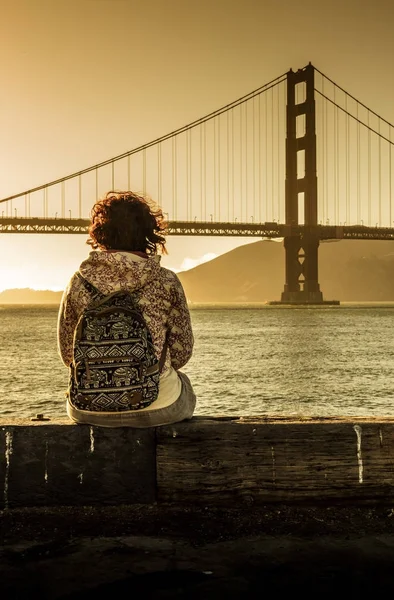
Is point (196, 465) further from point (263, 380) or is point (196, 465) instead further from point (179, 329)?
point (263, 380)

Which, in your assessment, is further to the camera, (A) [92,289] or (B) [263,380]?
(B) [263,380]

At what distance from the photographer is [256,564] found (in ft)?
7.89

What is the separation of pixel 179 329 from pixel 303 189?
67.6 meters

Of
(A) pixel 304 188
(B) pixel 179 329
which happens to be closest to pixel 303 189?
(A) pixel 304 188

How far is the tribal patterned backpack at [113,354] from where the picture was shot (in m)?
2.71

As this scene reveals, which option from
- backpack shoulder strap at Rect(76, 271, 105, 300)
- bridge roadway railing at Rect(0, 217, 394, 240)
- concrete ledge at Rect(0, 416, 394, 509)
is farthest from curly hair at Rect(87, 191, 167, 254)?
bridge roadway railing at Rect(0, 217, 394, 240)

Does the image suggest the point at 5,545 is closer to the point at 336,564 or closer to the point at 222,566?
the point at 222,566

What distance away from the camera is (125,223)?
2.83m

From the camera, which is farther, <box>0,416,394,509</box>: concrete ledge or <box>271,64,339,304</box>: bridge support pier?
<box>271,64,339,304</box>: bridge support pier

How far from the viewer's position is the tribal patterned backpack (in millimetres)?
2709

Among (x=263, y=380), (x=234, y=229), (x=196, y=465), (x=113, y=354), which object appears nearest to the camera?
(x=113, y=354)

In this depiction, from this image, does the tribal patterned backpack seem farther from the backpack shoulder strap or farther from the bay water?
the bay water

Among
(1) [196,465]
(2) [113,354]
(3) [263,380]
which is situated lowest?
(3) [263,380]

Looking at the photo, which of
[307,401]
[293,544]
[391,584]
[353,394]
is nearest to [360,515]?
[293,544]
